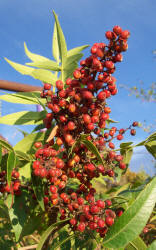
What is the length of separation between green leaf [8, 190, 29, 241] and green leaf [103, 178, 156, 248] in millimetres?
379

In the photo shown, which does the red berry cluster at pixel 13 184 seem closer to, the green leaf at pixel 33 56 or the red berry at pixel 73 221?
the red berry at pixel 73 221

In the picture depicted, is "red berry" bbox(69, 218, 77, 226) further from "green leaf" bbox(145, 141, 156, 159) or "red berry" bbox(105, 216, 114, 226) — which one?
"green leaf" bbox(145, 141, 156, 159)

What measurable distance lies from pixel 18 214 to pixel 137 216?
0.47 meters

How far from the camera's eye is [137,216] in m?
0.72

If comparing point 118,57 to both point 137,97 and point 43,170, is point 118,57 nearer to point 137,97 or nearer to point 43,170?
point 43,170

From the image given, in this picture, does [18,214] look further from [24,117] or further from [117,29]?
[117,29]

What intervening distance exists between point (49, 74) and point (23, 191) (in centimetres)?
50

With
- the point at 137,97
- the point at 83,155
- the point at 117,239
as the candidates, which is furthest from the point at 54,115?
the point at 137,97

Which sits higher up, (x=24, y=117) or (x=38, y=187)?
(x=24, y=117)

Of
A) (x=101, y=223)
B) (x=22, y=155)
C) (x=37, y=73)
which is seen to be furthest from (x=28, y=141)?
(x=101, y=223)

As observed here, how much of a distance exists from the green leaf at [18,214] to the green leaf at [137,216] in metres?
0.38

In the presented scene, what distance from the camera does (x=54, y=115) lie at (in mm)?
923

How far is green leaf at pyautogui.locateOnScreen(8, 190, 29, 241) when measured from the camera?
0.95m

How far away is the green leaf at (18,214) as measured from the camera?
0.95 m
